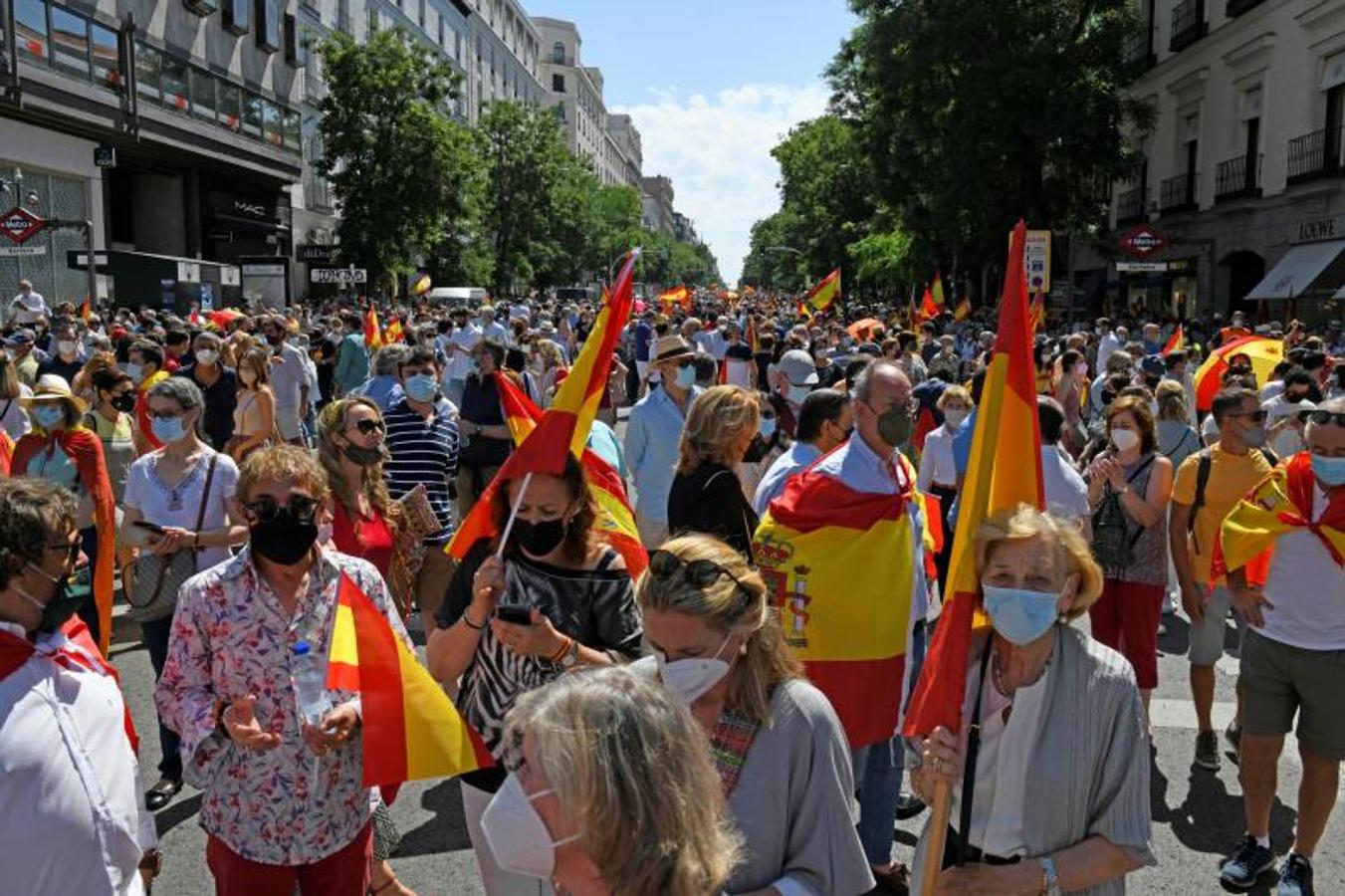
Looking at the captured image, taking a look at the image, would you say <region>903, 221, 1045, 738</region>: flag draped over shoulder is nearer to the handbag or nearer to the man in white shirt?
the handbag

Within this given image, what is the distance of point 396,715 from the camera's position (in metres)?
3.10

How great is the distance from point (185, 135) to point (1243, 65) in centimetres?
2730

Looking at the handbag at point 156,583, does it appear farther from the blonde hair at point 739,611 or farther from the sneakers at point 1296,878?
the sneakers at point 1296,878

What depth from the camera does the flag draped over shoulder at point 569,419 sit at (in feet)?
11.3

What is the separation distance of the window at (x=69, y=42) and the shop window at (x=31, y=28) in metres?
0.34

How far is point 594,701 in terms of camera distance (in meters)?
1.75

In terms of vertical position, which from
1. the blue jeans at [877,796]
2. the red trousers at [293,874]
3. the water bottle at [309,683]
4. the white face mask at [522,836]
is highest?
the white face mask at [522,836]

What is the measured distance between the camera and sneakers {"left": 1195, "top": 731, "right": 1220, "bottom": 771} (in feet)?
18.9

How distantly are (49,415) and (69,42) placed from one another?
2247 cm

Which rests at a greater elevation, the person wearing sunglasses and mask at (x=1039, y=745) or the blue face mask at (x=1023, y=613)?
the blue face mask at (x=1023, y=613)

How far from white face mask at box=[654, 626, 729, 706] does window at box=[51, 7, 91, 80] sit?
26.4 metres

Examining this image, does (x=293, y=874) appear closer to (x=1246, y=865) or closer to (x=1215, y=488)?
(x=1246, y=865)

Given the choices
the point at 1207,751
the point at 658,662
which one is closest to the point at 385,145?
the point at 1207,751

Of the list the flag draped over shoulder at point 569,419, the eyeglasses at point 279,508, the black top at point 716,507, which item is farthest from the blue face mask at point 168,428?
the black top at point 716,507
